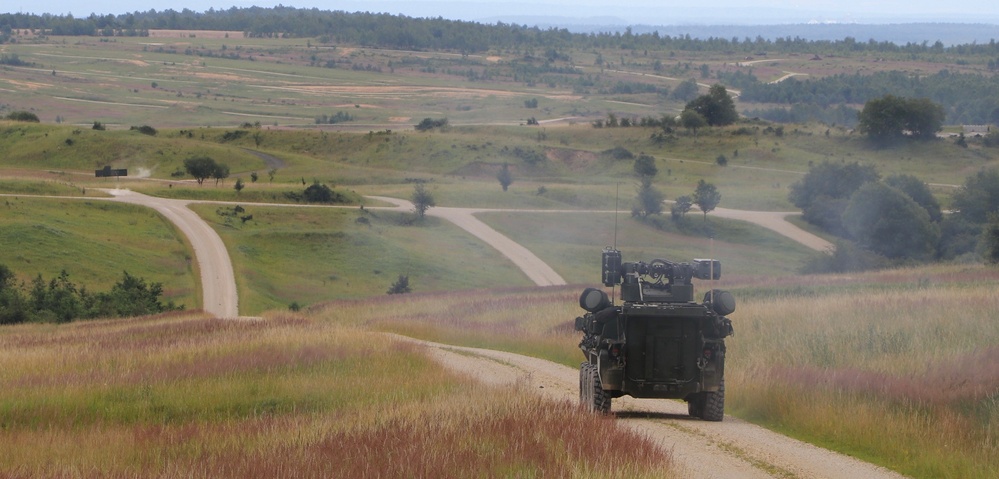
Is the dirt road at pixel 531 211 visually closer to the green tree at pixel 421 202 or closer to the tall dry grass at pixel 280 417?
the green tree at pixel 421 202

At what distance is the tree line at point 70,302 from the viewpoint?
47.7 meters

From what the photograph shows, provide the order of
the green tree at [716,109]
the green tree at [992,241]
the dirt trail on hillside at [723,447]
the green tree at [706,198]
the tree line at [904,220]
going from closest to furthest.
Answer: the dirt trail on hillside at [723,447]
the green tree at [992,241]
the tree line at [904,220]
the green tree at [706,198]
the green tree at [716,109]

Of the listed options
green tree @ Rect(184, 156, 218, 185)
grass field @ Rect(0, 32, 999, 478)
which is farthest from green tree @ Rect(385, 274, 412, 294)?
green tree @ Rect(184, 156, 218, 185)

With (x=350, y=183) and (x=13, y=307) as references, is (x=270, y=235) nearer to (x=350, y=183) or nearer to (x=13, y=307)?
(x=13, y=307)

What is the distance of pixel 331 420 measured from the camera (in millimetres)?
13141

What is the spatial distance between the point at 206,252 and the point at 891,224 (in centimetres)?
4378

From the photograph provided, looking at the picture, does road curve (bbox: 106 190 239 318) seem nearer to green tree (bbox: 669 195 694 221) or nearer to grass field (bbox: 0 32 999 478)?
grass field (bbox: 0 32 999 478)

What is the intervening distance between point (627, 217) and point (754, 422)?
7314 centimetres

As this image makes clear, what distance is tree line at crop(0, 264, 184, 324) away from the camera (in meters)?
47.7

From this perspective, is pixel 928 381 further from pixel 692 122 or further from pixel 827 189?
pixel 692 122

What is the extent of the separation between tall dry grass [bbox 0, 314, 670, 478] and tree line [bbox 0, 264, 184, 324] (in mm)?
24159

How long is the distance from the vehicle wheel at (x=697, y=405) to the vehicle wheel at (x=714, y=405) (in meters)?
0.07

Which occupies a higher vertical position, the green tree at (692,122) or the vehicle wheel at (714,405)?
the vehicle wheel at (714,405)

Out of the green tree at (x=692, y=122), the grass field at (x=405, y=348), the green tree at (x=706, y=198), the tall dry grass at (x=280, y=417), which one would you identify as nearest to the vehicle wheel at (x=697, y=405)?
the grass field at (x=405, y=348)
